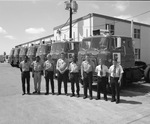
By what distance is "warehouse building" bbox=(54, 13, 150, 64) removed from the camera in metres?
17.3

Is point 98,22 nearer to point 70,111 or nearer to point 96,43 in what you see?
point 96,43

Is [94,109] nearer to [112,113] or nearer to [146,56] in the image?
[112,113]

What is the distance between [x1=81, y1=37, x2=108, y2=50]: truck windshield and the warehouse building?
24.0ft

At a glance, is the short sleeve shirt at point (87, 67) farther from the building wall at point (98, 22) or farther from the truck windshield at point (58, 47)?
the building wall at point (98, 22)

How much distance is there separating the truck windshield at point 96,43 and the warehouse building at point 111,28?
7.33 m

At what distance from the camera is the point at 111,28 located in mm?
18812

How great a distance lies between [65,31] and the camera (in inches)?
839

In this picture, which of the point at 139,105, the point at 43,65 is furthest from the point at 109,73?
the point at 43,65

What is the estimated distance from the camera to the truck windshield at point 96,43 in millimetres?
7590

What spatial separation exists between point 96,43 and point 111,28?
38.6 ft

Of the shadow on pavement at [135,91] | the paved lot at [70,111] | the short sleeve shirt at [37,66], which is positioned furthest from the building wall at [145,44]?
the short sleeve shirt at [37,66]

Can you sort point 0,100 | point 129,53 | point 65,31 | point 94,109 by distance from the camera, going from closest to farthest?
1. point 94,109
2. point 0,100
3. point 129,53
4. point 65,31

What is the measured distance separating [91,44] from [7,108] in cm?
457

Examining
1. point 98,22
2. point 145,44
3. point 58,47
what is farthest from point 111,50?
point 145,44
